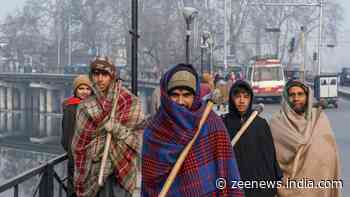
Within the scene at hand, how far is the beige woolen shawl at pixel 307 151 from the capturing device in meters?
4.85

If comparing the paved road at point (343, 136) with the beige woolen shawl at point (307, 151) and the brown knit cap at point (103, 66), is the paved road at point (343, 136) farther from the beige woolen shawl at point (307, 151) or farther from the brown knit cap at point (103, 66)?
the brown knit cap at point (103, 66)

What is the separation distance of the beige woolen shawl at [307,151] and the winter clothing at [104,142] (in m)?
1.11

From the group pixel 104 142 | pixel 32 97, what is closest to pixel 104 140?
pixel 104 142

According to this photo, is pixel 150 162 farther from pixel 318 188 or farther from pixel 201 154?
pixel 318 188

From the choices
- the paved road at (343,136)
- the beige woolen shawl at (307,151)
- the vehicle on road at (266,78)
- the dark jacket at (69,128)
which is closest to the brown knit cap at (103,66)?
the dark jacket at (69,128)

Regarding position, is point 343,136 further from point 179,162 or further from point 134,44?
point 179,162

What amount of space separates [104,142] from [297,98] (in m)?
1.48

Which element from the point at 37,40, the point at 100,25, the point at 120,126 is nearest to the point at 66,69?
the point at 100,25

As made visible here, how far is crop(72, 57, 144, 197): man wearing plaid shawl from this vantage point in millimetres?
5035

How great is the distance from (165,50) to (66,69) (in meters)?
19.2

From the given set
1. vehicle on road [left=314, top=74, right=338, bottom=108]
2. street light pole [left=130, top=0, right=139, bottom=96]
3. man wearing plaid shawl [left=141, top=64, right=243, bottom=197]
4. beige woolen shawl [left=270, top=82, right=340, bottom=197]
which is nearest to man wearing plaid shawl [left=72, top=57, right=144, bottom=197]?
beige woolen shawl [left=270, top=82, right=340, bottom=197]

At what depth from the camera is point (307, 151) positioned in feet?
16.0

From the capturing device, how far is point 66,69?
77.5m

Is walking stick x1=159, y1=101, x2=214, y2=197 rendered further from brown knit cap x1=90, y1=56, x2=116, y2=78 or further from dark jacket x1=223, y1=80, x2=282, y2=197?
brown knit cap x1=90, y1=56, x2=116, y2=78
